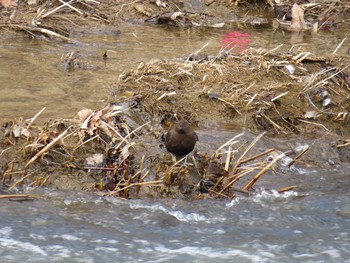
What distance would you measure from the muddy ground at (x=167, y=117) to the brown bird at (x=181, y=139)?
0.13 meters

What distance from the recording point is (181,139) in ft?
17.7

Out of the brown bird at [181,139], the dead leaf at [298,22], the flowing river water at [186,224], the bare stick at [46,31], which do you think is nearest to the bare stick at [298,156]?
the flowing river water at [186,224]

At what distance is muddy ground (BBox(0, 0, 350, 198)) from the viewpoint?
5432 mm

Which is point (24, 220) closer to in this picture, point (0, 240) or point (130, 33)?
point (0, 240)

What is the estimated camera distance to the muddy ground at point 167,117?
5.43 meters

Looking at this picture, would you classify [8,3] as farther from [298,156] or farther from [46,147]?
[298,156]

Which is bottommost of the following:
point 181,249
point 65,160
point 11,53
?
point 181,249

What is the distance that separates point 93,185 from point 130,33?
14.2 feet

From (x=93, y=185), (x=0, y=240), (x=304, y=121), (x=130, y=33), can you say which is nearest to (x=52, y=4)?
(x=130, y=33)

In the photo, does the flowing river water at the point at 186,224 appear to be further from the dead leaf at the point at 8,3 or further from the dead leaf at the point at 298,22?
the dead leaf at the point at 298,22

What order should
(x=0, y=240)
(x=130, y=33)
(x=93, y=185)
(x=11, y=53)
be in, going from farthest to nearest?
(x=130, y=33) → (x=11, y=53) → (x=93, y=185) → (x=0, y=240)

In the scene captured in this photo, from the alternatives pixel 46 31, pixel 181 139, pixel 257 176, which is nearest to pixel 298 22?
pixel 46 31

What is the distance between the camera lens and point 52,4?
9.74m

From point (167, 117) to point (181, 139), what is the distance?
108cm
